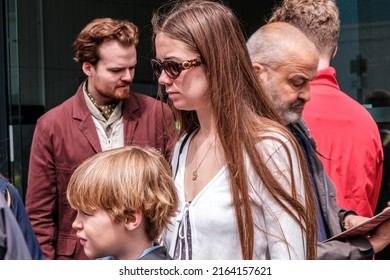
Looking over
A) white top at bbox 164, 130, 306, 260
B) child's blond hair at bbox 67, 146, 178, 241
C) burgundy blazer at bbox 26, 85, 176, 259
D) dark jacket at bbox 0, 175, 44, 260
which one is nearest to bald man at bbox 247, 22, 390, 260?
white top at bbox 164, 130, 306, 260

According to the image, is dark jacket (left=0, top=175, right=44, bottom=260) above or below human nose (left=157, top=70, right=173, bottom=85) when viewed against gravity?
below

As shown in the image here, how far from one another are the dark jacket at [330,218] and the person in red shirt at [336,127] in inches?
12.2

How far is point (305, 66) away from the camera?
298 centimetres

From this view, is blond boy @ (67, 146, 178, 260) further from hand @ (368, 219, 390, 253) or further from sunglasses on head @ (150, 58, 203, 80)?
hand @ (368, 219, 390, 253)

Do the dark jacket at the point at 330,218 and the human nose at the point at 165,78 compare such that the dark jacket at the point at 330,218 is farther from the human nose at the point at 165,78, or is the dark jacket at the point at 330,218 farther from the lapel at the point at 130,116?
the lapel at the point at 130,116

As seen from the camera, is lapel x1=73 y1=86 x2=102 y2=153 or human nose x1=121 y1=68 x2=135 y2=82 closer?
lapel x1=73 y1=86 x2=102 y2=153

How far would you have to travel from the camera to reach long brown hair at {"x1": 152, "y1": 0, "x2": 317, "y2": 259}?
2.41 metres

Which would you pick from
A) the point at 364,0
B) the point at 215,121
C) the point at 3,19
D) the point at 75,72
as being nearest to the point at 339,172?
the point at 215,121

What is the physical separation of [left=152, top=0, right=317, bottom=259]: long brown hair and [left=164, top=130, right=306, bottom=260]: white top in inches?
0.9

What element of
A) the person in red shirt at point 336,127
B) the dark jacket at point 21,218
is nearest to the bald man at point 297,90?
the person in red shirt at point 336,127

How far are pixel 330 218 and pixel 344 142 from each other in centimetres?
56

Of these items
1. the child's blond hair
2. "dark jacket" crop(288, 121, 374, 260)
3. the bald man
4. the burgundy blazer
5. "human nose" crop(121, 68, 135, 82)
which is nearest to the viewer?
the child's blond hair

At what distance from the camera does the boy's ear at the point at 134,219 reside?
2521 mm

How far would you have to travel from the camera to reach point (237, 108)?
2.52 meters
